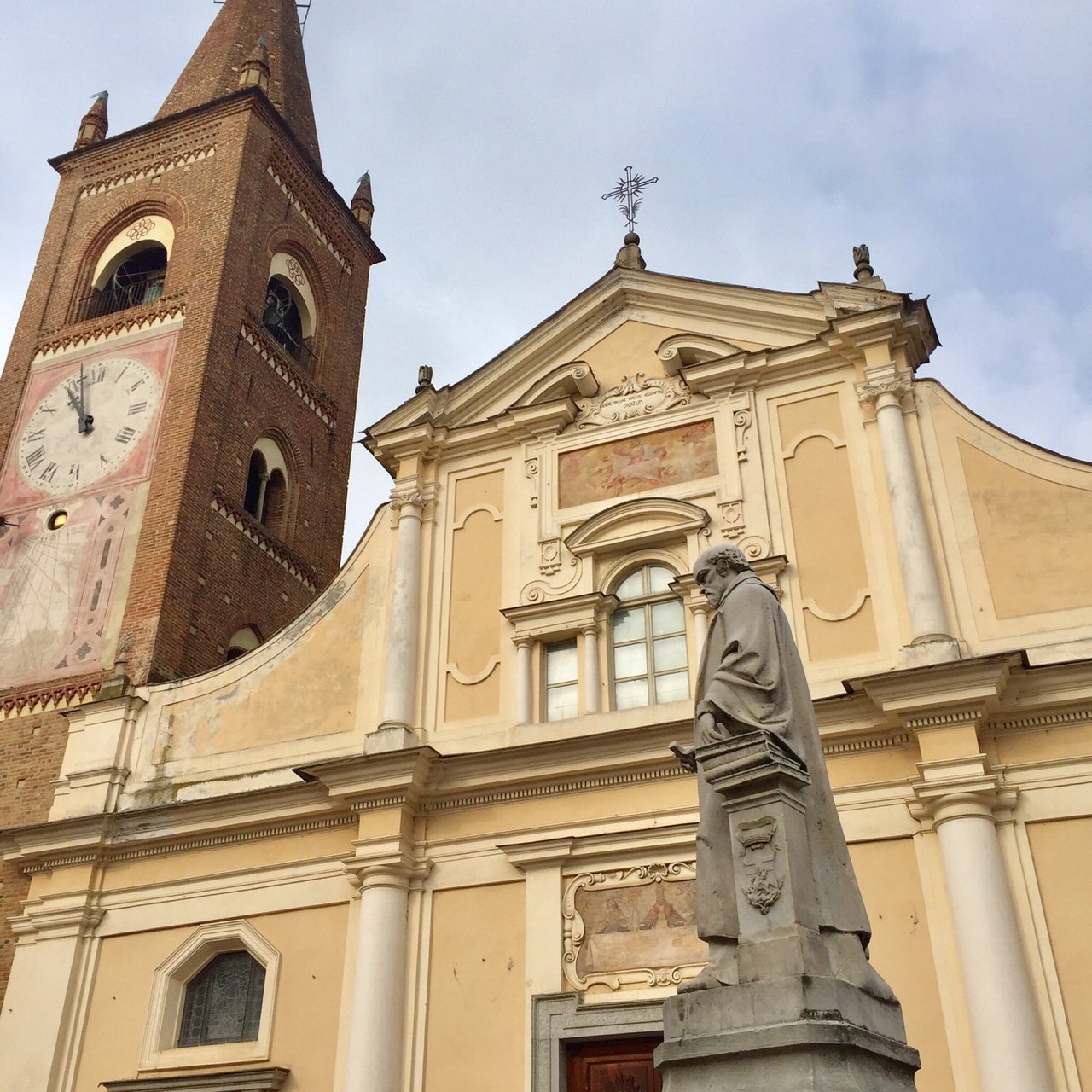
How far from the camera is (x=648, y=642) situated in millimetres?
11977

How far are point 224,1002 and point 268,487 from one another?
28.7ft

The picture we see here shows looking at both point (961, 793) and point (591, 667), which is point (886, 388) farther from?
point (961, 793)

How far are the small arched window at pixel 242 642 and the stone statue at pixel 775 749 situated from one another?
11599mm

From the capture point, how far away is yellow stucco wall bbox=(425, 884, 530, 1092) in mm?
10344

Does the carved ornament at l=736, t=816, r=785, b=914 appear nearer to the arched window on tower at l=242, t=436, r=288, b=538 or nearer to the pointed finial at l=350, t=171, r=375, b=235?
the arched window on tower at l=242, t=436, r=288, b=538

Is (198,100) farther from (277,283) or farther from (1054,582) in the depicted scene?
(1054,582)

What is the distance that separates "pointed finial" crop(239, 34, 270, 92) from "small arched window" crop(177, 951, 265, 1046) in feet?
47.0

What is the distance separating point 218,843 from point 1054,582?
8.35 metres

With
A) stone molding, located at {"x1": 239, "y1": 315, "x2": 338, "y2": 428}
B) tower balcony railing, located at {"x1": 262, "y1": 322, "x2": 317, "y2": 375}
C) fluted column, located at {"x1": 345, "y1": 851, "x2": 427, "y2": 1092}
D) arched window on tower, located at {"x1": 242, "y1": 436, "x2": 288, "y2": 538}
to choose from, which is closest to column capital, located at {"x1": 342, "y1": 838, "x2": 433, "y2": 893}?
fluted column, located at {"x1": 345, "y1": 851, "x2": 427, "y2": 1092}

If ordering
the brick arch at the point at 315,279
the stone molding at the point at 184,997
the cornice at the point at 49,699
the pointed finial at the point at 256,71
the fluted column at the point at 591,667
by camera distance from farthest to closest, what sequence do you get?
1. the pointed finial at the point at 256,71
2. the brick arch at the point at 315,279
3. the cornice at the point at 49,699
4. the fluted column at the point at 591,667
5. the stone molding at the point at 184,997

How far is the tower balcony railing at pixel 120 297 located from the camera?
63.0ft

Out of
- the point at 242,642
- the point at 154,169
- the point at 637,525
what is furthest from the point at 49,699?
the point at 154,169

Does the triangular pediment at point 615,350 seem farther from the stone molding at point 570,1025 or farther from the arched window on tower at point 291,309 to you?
the arched window on tower at point 291,309

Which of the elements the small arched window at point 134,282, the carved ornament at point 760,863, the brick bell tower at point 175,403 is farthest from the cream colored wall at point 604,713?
the small arched window at point 134,282
